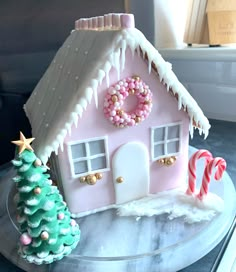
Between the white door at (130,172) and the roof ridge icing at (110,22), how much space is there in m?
0.19

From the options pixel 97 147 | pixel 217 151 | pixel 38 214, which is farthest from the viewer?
pixel 217 151

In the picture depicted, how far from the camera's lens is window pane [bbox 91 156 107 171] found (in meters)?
0.59

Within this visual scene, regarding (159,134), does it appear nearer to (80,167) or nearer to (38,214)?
(80,167)

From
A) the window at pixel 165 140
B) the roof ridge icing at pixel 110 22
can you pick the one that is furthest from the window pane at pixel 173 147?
the roof ridge icing at pixel 110 22

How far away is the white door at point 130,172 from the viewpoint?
598 millimetres

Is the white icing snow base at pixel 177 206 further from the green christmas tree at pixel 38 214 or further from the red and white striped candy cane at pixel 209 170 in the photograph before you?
the green christmas tree at pixel 38 214

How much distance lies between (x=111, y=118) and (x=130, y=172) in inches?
4.5

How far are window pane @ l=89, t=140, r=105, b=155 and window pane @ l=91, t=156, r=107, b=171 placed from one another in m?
0.01

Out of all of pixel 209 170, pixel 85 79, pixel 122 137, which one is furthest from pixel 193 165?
pixel 85 79

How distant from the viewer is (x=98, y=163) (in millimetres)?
595

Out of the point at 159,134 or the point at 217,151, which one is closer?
the point at 159,134

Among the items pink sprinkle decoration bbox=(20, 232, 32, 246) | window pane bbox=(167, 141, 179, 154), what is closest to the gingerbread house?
window pane bbox=(167, 141, 179, 154)

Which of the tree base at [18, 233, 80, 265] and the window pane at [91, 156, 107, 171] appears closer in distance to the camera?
the tree base at [18, 233, 80, 265]

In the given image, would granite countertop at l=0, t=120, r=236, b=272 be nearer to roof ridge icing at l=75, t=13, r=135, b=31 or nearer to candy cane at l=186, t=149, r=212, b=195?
candy cane at l=186, t=149, r=212, b=195
